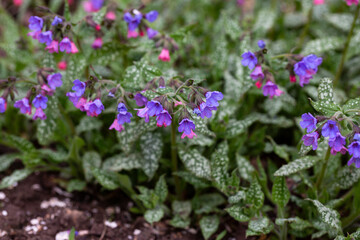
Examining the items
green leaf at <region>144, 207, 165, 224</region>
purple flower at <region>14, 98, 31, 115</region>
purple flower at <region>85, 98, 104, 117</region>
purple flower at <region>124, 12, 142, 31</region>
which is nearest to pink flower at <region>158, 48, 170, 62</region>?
purple flower at <region>124, 12, 142, 31</region>

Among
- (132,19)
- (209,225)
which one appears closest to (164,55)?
(132,19)

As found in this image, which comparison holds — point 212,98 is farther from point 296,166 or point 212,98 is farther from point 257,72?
point 296,166

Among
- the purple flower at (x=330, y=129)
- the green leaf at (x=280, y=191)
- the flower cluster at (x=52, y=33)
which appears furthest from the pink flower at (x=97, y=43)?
the purple flower at (x=330, y=129)

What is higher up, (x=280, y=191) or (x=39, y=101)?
(x=39, y=101)

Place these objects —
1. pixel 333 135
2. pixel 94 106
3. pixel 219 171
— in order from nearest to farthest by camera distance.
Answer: pixel 333 135 < pixel 94 106 < pixel 219 171

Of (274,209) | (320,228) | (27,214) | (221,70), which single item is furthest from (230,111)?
(27,214)
